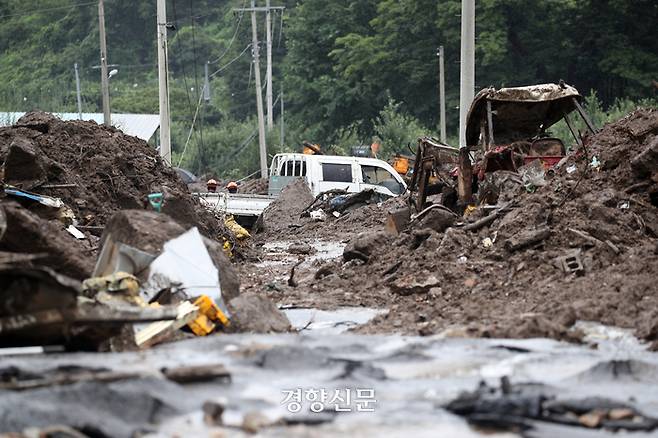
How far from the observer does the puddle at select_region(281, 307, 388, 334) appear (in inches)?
474

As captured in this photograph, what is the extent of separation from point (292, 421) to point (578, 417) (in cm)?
168

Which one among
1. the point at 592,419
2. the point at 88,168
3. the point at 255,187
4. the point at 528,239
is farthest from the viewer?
the point at 255,187

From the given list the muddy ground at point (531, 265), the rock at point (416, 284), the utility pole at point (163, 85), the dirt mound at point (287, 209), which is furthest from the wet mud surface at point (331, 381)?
the utility pole at point (163, 85)

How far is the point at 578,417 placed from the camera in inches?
297

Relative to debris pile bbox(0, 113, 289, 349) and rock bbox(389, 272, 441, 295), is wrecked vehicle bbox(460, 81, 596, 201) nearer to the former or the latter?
debris pile bbox(0, 113, 289, 349)

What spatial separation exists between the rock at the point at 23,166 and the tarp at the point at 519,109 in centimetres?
676

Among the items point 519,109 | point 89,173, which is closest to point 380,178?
point 519,109

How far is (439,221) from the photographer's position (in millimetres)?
17109

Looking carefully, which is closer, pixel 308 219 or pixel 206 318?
pixel 206 318

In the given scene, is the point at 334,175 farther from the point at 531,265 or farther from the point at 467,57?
the point at 531,265

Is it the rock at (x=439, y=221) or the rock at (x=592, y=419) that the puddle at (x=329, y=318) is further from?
the rock at (x=592, y=419)

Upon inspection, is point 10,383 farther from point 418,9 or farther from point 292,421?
point 418,9

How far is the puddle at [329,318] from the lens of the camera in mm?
12031

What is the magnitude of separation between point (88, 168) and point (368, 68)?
43966 mm
